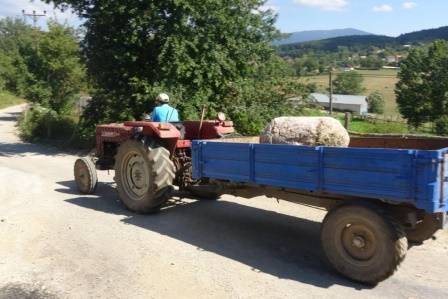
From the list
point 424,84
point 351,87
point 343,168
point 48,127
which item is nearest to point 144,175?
point 343,168

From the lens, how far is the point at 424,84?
40.3 meters

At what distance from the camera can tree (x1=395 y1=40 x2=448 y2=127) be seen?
3778cm

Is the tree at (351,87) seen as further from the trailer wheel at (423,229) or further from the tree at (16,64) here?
the trailer wheel at (423,229)

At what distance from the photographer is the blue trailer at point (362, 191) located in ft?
14.1

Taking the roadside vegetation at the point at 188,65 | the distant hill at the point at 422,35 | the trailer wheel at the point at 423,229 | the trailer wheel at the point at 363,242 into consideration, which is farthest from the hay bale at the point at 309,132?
the distant hill at the point at 422,35

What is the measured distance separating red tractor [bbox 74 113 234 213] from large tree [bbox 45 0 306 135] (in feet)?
16.2

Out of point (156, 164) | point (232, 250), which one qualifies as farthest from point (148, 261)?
point (156, 164)

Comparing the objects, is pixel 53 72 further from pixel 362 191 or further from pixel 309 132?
pixel 362 191

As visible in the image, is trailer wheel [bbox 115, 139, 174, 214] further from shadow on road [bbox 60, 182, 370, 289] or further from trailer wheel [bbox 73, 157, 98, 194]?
trailer wheel [bbox 73, 157, 98, 194]

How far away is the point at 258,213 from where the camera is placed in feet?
24.7

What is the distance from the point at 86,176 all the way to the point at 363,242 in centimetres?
575

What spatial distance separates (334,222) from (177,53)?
29.3ft

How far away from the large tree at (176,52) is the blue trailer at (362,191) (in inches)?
300

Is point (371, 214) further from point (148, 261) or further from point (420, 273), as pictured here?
point (148, 261)
